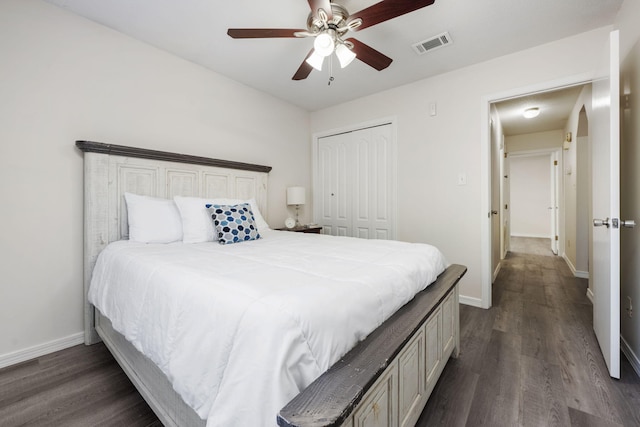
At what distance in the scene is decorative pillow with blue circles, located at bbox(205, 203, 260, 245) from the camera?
2.18 metres

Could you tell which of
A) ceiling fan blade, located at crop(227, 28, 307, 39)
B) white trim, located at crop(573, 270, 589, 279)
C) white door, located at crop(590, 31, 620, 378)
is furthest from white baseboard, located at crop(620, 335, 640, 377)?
ceiling fan blade, located at crop(227, 28, 307, 39)

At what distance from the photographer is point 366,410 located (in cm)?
84

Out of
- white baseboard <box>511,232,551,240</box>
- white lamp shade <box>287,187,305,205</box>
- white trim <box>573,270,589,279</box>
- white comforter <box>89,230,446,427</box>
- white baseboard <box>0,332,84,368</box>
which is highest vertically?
white lamp shade <box>287,187,305,205</box>

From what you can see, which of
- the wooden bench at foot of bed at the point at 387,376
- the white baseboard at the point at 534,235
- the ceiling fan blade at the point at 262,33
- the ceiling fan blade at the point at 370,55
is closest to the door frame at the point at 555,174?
the white baseboard at the point at 534,235

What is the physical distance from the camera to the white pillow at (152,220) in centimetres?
209

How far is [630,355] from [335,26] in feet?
9.38

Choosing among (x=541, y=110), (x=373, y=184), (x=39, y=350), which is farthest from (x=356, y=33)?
(x=541, y=110)

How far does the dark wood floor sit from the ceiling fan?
2151mm

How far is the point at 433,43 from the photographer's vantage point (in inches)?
94.5

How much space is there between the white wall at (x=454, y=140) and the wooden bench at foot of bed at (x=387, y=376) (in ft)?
4.61

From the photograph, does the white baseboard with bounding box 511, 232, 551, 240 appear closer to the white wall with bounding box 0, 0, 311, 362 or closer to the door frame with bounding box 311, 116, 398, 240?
the door frame with bounding box 311, 116, 398, 240

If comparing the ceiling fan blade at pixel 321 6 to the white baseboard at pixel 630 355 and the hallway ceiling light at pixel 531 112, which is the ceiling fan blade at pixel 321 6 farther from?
the hallway ceiling light at pixel 531 112

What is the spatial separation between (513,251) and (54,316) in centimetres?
713

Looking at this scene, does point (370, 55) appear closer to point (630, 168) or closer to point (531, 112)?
point (630, 168)
